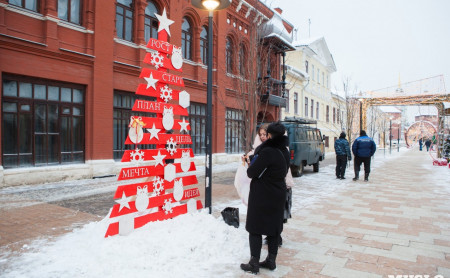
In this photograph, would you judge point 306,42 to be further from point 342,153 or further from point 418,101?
point 342,153

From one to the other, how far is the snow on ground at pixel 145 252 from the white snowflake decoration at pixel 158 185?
1.75 feet

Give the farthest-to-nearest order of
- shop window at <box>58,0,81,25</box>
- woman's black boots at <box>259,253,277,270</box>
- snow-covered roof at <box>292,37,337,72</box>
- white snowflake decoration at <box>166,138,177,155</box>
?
snow-covered roof at <box>292,37,337,72</box> → shop window at <box>58,0,81,25</box> → white snowflake decoration at <box>166,138,177,155</box> → woman's black boots at <box>259,253,277,270</box>

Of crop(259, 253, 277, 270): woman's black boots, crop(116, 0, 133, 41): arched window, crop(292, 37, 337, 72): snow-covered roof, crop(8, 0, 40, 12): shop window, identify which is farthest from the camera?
crop(292, 37, 337, 72): snow-covered roof

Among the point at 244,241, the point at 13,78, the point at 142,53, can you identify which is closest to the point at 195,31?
the point at 142,53

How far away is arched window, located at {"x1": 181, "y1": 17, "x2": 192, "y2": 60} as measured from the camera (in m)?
16.8

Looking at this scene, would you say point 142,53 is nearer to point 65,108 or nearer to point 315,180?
point 65,108

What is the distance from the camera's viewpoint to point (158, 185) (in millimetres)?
5504

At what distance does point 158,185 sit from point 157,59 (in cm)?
217

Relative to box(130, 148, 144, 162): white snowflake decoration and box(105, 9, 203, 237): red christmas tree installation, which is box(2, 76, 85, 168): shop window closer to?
box(105, 9, 203, 237): red christmas tree installation

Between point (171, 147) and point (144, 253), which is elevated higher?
point (171, 147)

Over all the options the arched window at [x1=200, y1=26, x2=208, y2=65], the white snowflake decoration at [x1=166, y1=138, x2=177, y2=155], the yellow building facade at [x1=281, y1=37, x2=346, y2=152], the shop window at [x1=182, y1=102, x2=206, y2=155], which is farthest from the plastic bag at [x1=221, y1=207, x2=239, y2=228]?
the yellow building facade at [x1=281, y1=37, x2=346, y2=152]

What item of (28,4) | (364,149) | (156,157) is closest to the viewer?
(156,157)

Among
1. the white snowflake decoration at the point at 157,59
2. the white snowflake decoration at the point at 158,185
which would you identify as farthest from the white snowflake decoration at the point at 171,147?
the white snowflake decoration at the point at 157,59

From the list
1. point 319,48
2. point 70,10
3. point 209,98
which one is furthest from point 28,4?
point 319,48
